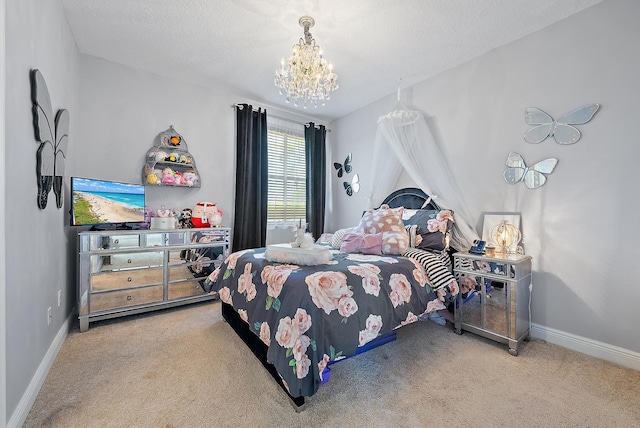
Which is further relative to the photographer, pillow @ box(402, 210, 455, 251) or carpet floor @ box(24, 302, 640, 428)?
pillow @ box(402, 210, 455, 251)

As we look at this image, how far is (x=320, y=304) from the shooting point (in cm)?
158

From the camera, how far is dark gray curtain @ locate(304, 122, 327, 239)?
4.48 meters

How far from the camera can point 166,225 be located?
2.93 m

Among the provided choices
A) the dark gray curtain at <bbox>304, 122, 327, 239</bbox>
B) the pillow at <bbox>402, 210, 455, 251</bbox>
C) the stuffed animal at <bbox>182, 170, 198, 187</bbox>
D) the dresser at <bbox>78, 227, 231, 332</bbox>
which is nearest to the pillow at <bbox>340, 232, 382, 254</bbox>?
the pillow at <bbox>402, 210, 455, 251</bbox>

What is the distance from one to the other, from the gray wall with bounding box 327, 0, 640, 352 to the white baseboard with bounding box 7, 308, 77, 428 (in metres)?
3.53

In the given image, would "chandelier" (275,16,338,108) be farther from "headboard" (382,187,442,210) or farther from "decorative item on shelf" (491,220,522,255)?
"decorative item on shelf" (491,220,522,255)

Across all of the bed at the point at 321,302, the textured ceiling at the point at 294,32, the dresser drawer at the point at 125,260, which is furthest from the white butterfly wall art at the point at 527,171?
the dresser drawer at the point at 125,260

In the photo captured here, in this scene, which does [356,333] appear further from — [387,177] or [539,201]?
[387,177]

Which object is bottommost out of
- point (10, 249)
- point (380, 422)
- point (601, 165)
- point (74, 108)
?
point (380, 422)

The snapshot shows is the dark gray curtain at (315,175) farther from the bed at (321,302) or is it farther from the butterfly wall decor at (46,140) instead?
the butterfly wall decor at (46,140)

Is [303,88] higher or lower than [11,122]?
higher

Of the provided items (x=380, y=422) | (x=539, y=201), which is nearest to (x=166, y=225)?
(x=380, y=422)

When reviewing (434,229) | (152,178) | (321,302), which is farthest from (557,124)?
(152,178)

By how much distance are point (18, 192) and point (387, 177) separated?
3308 mm
